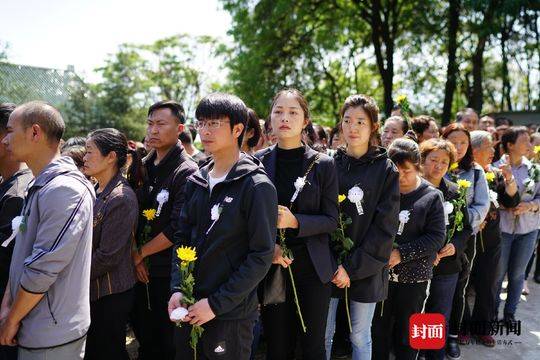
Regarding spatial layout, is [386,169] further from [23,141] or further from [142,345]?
[142,345]

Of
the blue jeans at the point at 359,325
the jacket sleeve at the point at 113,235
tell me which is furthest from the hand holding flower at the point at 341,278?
the jacket sleeve at the point at 113,235

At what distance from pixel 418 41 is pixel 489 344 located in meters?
15.2

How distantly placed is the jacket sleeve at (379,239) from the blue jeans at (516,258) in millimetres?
2646

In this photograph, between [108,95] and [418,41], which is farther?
[108,95]

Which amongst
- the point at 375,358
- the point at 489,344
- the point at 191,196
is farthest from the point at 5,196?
the point at 489,344

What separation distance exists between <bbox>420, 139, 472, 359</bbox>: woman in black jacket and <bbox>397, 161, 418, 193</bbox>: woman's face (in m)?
0.41

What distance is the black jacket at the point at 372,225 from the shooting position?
119 inches

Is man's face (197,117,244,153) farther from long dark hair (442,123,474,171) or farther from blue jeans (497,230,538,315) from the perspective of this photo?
blue jeans (497,230,538,315)

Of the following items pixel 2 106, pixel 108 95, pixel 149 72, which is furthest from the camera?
pixel 149 72

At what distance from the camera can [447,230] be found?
3.87 m

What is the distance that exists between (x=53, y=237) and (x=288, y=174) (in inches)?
58.9

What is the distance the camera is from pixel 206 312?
217 centimetres

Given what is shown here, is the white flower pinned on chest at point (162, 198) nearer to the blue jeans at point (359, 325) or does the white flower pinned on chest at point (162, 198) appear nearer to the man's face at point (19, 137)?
the man's face at point (19, 137)

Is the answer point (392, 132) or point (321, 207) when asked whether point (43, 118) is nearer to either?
point (321, 207)
